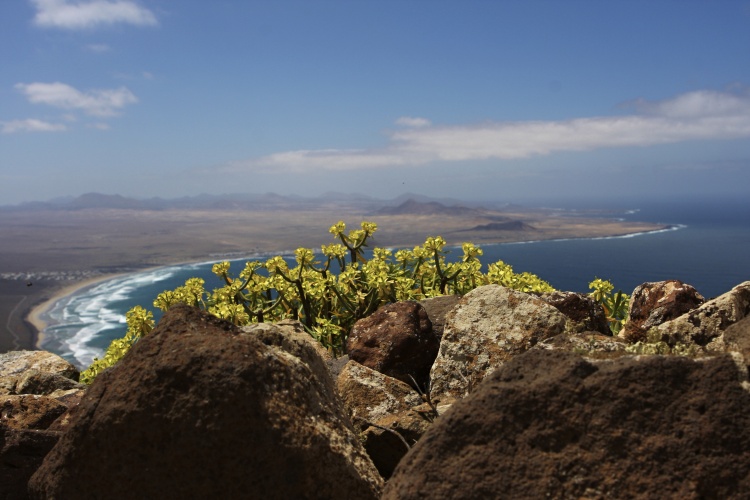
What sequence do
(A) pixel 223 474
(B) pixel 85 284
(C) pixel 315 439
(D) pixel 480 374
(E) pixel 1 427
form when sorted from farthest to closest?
(B) pixel 85 284, (D) pixel 480 374, (E) pixel 1 427, (C) pixel 315 439, (A) pixel 223 474

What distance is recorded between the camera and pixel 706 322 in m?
4.03

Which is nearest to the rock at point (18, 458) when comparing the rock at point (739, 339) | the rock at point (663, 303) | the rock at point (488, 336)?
the rock at point (488, 336)

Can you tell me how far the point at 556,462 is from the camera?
254 centimetres

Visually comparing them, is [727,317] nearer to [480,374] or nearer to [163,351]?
[480,374]

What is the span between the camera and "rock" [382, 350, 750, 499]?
2447 mm

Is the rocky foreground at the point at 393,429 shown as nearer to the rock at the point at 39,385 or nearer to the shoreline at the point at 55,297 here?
the rock at the point at 39,385

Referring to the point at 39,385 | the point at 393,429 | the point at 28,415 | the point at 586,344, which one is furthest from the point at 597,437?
the point at 39,385

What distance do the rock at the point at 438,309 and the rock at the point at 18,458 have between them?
3.03m

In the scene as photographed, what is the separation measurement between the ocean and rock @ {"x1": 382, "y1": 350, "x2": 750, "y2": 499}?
252 feet

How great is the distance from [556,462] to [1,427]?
10.9 feet

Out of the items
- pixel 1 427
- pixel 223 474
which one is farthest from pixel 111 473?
pixel 1 427

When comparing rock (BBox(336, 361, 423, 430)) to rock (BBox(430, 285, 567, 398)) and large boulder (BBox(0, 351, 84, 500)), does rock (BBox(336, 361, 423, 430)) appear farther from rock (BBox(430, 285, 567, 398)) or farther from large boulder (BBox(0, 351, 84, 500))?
large boulder (BBox(0, 351, 84, 500))

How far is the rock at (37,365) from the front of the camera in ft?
21.8

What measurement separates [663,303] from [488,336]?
5.56ft
